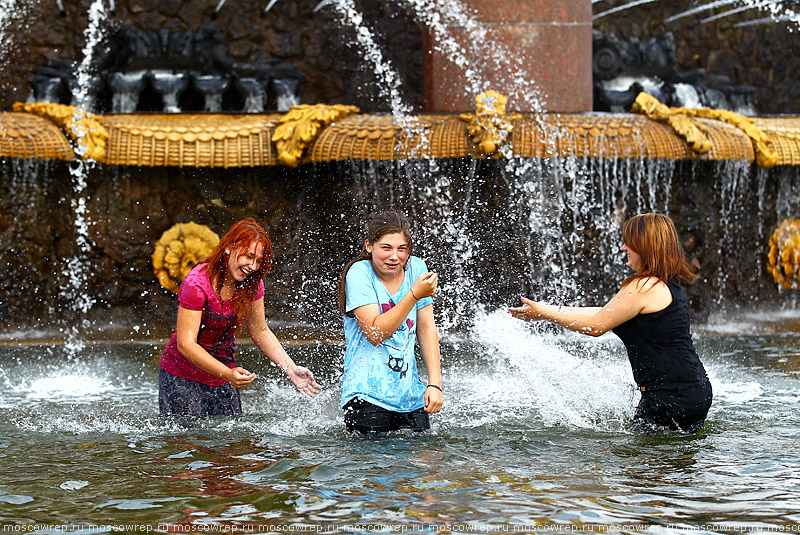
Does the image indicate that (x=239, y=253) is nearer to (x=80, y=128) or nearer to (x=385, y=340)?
(x=385, y=340)

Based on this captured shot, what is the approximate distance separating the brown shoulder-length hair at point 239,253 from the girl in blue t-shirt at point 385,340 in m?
0.40

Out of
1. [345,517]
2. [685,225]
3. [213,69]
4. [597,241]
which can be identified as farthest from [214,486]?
[213,69]

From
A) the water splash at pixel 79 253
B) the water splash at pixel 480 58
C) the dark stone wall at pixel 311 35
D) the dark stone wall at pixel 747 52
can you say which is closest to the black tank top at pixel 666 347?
the water splash at pixel 480 58

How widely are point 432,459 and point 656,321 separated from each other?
45.9 inches

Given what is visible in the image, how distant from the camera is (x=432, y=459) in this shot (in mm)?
4391

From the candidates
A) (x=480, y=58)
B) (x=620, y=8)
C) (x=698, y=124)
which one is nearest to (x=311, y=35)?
(x=480, y=58)

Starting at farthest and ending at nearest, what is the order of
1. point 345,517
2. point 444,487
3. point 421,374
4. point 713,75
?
point 713,75, point 421,374, point 444,487, point 345,517

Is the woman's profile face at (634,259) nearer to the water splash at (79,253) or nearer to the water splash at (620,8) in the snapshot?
the water splash at (79,253)

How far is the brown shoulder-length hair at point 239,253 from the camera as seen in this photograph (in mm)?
4598

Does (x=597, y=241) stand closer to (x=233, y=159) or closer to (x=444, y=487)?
(x=233, y=159)

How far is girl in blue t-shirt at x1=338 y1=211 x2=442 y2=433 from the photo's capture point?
4.42 meters

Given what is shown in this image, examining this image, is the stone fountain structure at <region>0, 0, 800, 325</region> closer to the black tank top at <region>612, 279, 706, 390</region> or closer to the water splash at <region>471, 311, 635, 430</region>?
the water splash at <region>471, 311, 635, 430</region>

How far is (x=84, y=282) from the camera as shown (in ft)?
27.7

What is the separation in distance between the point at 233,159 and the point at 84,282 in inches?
62.5
